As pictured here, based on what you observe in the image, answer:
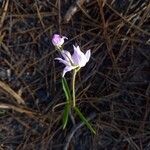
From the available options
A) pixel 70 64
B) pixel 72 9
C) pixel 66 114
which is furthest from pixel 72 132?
pixel 72 9

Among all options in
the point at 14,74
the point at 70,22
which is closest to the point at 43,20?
the point at 70,22

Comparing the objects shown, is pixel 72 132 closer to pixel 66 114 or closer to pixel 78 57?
pixel 66 114

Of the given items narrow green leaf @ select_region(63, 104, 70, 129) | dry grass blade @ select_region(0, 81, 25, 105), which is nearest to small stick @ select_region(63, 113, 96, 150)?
narrow green leaf @ select_region(63, 104, 70, 129)

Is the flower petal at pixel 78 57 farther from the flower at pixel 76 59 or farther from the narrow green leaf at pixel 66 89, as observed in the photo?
the narrow green leaf at pixel 66 89

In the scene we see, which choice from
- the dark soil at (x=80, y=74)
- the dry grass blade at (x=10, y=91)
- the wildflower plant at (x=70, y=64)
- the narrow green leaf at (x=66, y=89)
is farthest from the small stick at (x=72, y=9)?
the dry grass blade at (x=10, y=91)

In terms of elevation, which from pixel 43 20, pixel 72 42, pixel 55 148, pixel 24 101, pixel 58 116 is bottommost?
pixel 55 148

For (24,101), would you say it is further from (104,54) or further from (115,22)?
(115,22)
